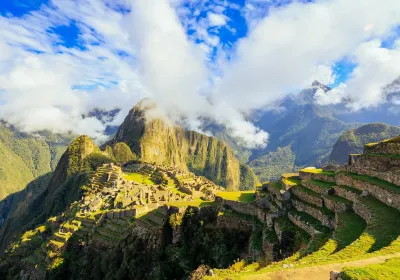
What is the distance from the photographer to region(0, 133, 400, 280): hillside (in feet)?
51.2

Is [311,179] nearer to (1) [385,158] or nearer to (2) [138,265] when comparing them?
(1) [385,158]

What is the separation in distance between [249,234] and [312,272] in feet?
61.8

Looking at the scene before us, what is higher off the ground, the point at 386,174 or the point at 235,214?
the point at 386,174

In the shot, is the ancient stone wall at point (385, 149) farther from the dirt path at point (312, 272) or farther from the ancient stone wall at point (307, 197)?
the dirt path at point (312, 272)

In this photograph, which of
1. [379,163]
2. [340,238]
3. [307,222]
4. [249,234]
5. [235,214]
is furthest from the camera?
[235,214]

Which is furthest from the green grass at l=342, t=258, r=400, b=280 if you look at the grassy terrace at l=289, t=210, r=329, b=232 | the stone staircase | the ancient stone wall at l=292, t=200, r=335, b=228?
the stone staircase

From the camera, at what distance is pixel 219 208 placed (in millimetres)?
38062

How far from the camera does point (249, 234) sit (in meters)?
31.6

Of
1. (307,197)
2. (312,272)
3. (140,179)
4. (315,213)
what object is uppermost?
(140,179)

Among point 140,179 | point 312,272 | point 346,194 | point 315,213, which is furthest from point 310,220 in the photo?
point 140,179

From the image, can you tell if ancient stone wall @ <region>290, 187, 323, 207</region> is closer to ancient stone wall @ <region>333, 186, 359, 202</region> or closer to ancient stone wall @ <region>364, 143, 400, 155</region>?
ancient stone wall @ <region>333, 186, 359, 202</region>

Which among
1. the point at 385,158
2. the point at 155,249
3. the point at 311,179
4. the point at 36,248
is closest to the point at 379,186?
the point at 385,158

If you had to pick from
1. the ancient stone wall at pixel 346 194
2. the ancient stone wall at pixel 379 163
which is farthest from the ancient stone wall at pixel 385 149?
the ancient stone wall at pixel 346 194

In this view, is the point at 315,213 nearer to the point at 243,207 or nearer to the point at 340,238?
the point at 340,238
